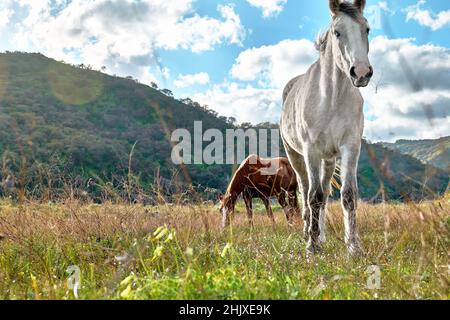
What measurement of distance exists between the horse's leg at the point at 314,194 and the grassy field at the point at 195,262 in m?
0.25

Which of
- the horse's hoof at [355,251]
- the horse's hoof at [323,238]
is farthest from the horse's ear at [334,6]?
the horse's hoof at [323,238]

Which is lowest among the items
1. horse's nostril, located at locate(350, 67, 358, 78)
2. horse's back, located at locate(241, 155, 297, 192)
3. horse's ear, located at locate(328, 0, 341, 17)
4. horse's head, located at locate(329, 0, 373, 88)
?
horse's back, located at locate(241, 155, 297, 192)

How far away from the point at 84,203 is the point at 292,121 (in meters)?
3.80

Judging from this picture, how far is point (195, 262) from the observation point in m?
3.43

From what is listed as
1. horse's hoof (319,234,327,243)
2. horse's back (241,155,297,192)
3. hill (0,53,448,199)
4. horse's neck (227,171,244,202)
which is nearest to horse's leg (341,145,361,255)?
horse's hoof (319,234,327,243)

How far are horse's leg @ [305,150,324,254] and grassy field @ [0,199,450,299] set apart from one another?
0.81 feet

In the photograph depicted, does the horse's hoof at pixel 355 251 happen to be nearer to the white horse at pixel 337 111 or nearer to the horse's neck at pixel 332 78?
the white horse at pixel 337 111

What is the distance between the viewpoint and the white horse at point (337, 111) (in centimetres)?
532

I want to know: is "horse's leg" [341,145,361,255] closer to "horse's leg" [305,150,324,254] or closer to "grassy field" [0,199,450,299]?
"grassy field" [0,199,450,299]

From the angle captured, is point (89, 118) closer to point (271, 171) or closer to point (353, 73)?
point (271, 171)

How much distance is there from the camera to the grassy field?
104 inches

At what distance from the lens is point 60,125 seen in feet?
217
